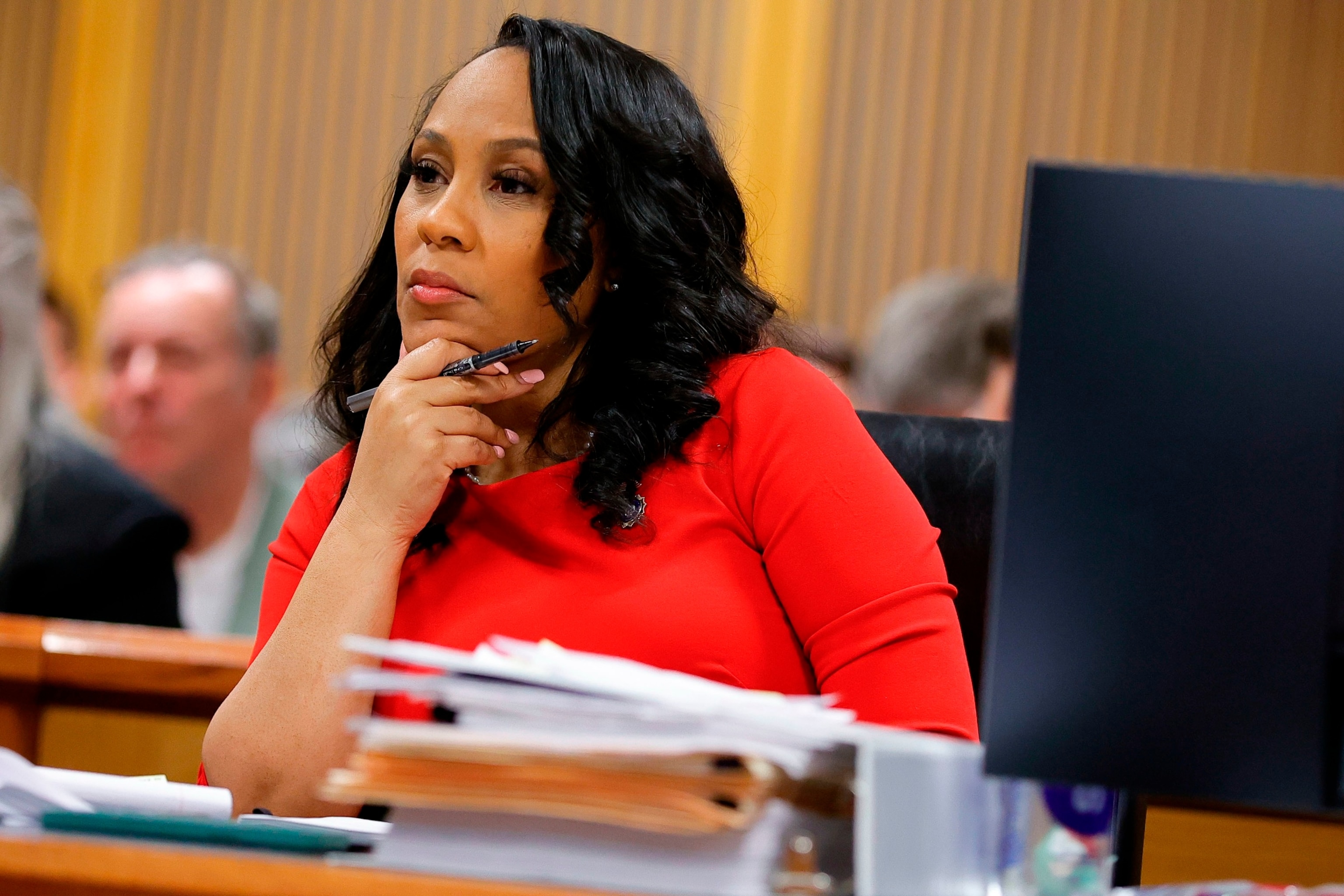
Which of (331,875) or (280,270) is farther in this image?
(280,270)

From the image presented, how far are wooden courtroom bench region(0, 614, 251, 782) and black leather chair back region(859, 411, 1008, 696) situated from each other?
0.75m

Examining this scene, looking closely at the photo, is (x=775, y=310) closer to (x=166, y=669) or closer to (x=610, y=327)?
(x=610, y=327)

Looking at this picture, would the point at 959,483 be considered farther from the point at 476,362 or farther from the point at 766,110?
the point at 766,110

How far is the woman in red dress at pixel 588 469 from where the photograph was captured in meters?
1.08

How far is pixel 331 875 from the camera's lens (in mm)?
545

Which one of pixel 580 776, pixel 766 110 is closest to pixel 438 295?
pixel 580 776

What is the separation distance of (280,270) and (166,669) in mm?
Result: 2279

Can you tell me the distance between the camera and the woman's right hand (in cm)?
115

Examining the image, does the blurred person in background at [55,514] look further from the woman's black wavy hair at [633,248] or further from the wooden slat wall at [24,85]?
the wooden slat wall at [24,85]

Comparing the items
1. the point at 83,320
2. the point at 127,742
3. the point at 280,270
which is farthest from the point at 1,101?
the point at 127,742

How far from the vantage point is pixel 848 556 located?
1.08 m

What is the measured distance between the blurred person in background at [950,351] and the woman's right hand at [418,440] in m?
1.46

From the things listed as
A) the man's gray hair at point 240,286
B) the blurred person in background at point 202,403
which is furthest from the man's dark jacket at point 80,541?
the man's gray hair at point 240,286

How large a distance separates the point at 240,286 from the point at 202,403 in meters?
0.25
